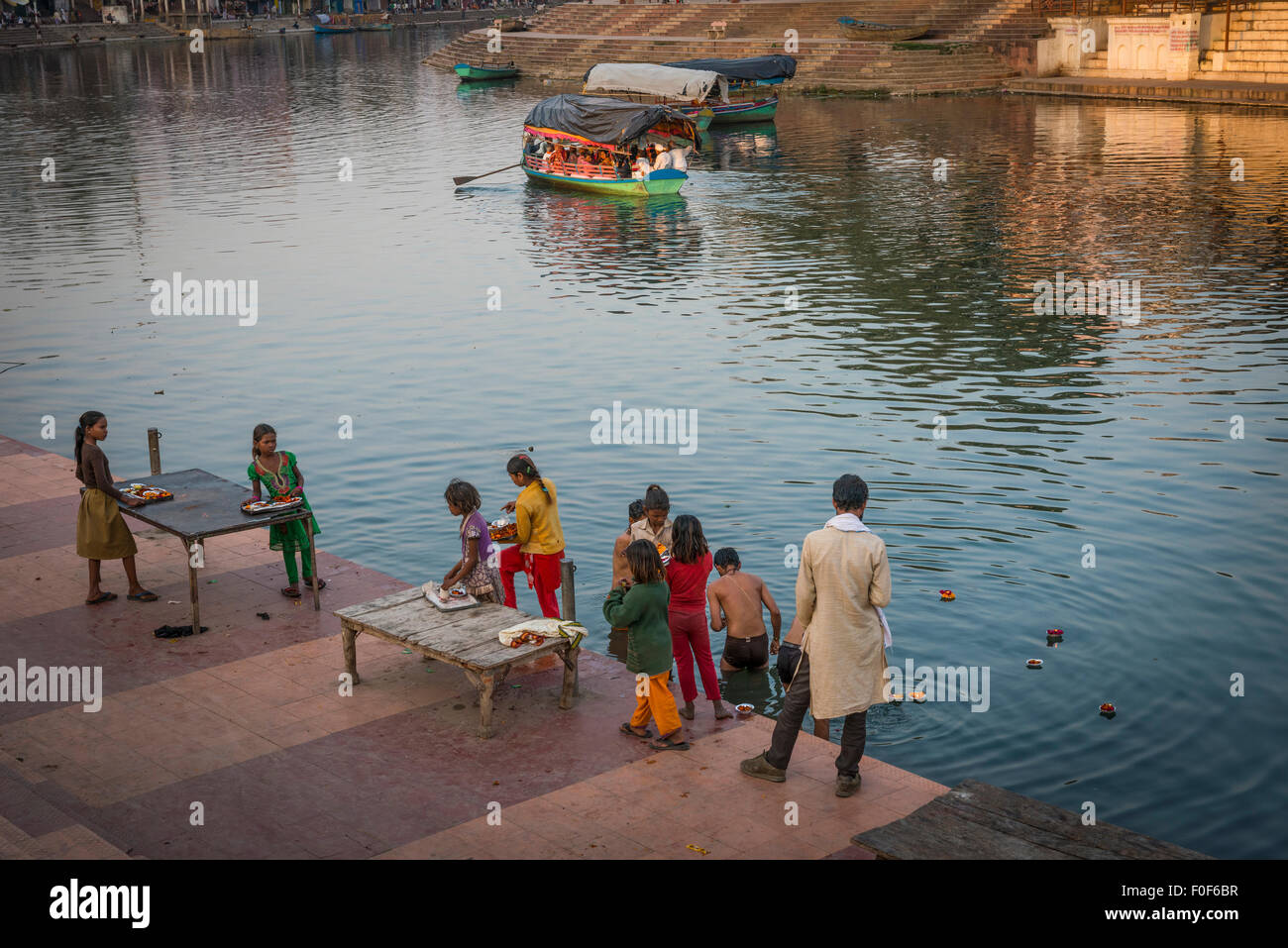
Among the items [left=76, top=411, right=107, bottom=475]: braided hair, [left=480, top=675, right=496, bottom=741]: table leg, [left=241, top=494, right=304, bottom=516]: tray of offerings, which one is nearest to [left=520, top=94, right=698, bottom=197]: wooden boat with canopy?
[left=241, top=494, right=304, bottom=516]: tray of offerings

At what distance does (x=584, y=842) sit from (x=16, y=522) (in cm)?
855

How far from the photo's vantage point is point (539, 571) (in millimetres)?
10617

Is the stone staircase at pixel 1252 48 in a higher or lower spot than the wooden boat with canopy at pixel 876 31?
lower

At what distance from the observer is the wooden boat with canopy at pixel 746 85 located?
52.6 m

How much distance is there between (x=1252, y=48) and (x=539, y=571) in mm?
49253

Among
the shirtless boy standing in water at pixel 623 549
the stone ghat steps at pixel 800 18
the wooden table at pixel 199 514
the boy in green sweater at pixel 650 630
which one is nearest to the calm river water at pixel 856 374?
the shirtless boy standing in water at pixel 623 549

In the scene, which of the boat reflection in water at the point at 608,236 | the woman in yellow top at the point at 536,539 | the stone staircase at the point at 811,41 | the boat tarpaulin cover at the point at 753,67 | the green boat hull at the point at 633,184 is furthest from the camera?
the stone staircase at the point at 811,41

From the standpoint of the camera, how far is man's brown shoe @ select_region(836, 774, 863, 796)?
832 centimetres

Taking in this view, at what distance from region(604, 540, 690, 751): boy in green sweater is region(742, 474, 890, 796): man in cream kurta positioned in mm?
994

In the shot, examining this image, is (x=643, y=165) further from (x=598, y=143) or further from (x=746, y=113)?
(x=746, y=113)

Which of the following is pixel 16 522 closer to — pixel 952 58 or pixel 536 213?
pixel 536 213

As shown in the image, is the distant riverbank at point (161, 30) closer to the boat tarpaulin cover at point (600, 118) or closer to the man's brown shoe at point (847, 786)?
the boat tarpaulin cover at point (600, 118)

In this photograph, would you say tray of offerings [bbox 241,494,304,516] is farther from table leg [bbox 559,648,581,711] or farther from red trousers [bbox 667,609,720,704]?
red trousers [bbox 667,609,720,704]

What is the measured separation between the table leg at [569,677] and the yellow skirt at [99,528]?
14.3ft
